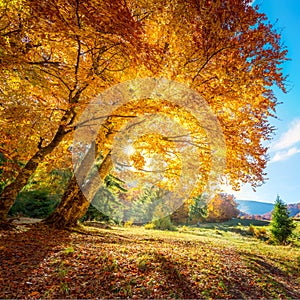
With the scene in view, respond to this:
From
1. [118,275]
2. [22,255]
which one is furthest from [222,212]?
[22,255]

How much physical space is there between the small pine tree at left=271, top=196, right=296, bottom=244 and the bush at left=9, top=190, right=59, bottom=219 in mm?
18681

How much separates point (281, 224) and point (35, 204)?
20.5m

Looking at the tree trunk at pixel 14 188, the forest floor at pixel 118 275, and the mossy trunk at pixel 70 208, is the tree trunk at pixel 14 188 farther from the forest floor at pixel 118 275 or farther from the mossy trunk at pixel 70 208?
the mossy trunk at pixel 70 208

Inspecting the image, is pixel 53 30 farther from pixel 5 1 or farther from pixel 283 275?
pixel 283 275

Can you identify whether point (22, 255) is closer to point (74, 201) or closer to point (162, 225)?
point (74, 201)

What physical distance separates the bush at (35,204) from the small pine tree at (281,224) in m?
18.7

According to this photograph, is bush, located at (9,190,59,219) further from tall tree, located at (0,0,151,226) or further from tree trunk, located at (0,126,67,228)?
tall tree, located at (0,0,151,226)

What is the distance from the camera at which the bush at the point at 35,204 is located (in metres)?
14.8

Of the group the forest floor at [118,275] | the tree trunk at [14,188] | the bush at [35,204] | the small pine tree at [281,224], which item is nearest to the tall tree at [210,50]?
the tree trunk at [14,188]

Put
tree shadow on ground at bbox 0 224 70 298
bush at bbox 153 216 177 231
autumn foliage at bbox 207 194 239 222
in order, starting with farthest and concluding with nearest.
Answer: autumn foliage at bbox 207 194 239 222 < bush at bbox 153 216 177 231 < tree shadow on ground at bbox 0 224 70 298

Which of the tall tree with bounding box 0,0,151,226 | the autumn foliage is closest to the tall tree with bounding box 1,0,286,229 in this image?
the tall tree with bounding box 0,0,151,226

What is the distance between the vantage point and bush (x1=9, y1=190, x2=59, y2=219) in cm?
1480

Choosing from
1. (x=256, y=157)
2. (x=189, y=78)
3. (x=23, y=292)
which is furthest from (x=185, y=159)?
(x=23, y=292)

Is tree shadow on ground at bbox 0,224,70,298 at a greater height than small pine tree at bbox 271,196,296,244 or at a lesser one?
lesser
